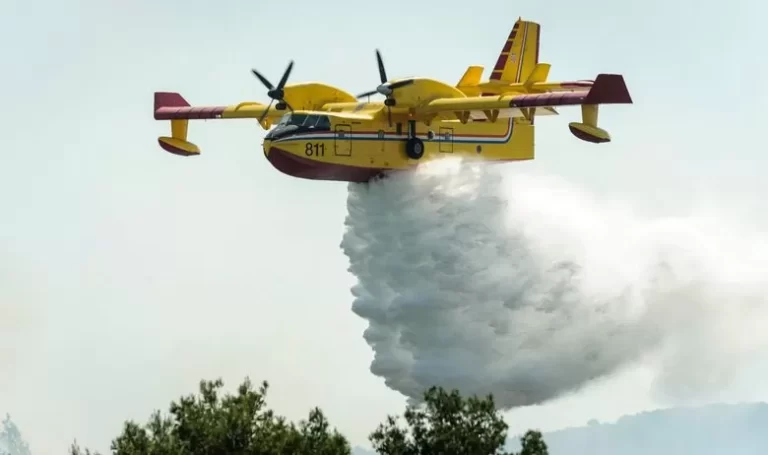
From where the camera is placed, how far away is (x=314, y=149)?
37.5 meters

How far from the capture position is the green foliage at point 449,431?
2925 centimetres

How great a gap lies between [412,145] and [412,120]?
0.64 metres

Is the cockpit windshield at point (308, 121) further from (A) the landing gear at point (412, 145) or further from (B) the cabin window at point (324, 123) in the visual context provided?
(A) the landing gear at point (412, 145)

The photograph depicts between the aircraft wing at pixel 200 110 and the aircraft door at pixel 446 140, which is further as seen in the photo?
the aircraft wing at pixel 200 110

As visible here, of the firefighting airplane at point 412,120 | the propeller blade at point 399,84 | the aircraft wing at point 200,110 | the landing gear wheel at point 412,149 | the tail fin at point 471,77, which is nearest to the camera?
the firefighting airplane at point 412,120

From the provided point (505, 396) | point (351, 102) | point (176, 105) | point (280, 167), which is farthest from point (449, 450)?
point (176, 105)

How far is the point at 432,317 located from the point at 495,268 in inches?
90.4

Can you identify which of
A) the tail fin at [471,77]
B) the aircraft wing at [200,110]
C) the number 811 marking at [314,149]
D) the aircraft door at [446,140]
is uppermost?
the aircraft wing at [200,110]

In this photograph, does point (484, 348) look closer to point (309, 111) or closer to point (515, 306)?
point (515, 306)

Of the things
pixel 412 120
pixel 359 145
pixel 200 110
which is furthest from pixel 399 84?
pixel 200 110

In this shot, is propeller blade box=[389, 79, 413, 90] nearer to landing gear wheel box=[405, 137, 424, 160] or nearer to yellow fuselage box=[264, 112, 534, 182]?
yellow fuselage box=[264, 112, 534, 182]

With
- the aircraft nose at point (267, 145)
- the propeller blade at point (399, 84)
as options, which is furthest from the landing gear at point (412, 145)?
the aircraft nose at point (267, 145)

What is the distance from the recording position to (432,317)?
1499 inches

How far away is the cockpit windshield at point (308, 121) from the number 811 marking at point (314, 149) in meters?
0.44
